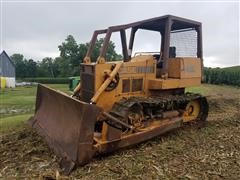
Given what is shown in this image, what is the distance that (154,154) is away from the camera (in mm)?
6141

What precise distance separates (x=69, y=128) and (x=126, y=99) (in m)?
1.48

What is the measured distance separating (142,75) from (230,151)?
2456 millimetres

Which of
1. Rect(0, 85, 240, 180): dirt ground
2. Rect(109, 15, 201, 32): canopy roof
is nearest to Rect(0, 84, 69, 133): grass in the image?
Rect(0, 85, 240, 180): dirt ground

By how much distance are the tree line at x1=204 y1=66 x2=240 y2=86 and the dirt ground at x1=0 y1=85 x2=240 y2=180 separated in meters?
22.8

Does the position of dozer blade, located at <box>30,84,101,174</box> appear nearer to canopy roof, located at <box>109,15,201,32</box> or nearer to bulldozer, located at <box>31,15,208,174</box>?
bulldozer, located at <box>31,15,208,174</box>

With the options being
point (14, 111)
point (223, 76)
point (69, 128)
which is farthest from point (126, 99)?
point (223, 76)

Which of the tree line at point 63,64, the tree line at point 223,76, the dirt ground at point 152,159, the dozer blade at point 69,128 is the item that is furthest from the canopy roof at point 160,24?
the tree line at point 63,64

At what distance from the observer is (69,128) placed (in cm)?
616

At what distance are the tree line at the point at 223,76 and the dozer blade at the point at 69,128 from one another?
81.0 feet

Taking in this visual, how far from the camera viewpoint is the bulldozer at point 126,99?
5898 mm

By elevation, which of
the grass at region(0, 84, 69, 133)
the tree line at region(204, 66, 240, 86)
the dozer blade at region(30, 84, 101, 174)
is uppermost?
the tree line at region(204, 66, 240, 86)

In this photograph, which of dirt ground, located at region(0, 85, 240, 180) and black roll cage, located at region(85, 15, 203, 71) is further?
black roll cage, located at region(85, 15, 203, 71)

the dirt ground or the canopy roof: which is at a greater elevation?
the canopy roof

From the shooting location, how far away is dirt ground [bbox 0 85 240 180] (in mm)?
5367
